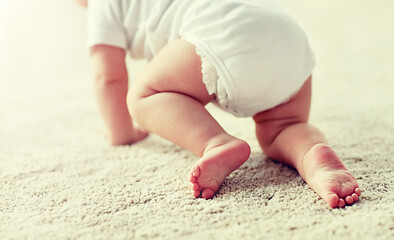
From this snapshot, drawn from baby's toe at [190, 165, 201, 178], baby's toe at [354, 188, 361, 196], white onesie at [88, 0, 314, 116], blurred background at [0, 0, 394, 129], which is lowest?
blurred background at [0, 0, 394, 129]

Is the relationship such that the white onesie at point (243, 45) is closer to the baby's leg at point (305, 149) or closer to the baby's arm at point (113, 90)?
the baby's leg at point (305, 149)

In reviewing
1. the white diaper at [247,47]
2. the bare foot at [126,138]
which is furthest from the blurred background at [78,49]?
the white diaper at [247,47]

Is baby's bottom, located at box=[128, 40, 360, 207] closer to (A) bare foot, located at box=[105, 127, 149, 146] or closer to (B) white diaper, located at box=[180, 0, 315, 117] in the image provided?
(B) white diaper, located at box=[180, 0, 315, 117]

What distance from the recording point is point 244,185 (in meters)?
0.78

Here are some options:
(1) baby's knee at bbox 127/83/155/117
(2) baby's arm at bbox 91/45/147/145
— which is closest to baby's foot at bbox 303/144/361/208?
(1) baby's knee at bbox 127/83/155/117

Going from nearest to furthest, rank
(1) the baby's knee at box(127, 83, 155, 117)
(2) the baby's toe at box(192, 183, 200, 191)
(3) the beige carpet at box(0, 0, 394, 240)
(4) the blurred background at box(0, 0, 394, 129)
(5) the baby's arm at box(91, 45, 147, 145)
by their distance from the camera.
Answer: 1. (3) the beige carpet at box(0, 0, 394, 240)
2. (2) the baby's toe at box(192, 183, 200, 191)
3. (1) the baby's knee at box(127, 83, 155, 117)
4. (5) the baby's arm at box(91, 45, 147, 145)
5. (4) the blurred background at box(0, 0, 394, 129)

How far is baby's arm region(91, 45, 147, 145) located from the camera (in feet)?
3.31

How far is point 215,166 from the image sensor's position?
2.45ft

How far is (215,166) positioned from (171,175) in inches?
5.8

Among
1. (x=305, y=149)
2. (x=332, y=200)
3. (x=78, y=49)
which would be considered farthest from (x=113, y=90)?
(x=78, y=49)

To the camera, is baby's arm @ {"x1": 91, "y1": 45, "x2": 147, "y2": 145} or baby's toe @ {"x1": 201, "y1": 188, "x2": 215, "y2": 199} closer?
baby's toe @ {"x1": 201, "y1": 188, "x2": 215, "y2": 199}

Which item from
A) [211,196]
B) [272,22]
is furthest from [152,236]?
[272,22]

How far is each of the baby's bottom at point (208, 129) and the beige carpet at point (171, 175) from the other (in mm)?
34

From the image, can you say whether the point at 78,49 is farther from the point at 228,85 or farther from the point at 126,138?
the point at 228,85
